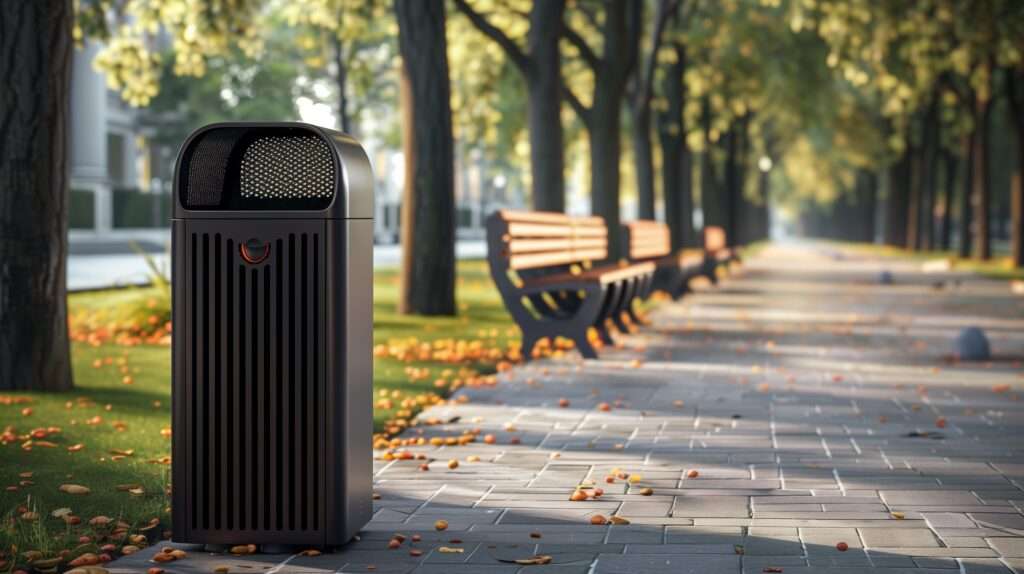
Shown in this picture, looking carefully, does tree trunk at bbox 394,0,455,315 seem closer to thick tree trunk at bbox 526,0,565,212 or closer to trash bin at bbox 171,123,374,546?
thick tree trunk at bbox 526,0,565,212

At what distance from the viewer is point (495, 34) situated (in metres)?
19.2

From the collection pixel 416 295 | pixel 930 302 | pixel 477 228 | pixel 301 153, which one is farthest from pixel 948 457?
pixel 477 228

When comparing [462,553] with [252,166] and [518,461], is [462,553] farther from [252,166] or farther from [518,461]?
[518,461]

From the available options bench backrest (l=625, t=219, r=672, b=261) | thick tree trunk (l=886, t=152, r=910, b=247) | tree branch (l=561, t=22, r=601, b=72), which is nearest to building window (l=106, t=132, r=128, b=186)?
thick tree trunk (l=886, t=152, r=910, b=247)

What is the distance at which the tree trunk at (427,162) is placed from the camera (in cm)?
1611

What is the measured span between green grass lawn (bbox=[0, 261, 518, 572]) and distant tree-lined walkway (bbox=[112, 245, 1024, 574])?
512mm

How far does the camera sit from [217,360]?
17.2ft

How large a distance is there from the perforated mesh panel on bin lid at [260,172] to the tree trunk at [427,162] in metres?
11.0

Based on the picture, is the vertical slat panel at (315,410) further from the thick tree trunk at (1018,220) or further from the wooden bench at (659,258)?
the thick tree trunk at (1018,220)

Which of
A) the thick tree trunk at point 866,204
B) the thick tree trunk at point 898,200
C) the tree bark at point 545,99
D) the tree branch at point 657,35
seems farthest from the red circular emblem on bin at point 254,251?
the thick tree trunk at point 866,204

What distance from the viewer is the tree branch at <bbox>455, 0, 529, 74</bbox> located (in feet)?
61.4

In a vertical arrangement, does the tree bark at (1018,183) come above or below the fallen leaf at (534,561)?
above

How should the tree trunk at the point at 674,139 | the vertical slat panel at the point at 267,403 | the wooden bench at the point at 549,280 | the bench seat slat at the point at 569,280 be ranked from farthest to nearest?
the tree trunk at the point at 674,139, the bench seat slat at the point at 569,280, the wooden bench at the point at 549,280, the vertical slat panel at the point at 267,403

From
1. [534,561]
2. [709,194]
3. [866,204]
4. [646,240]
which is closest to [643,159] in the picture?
[646,240]
